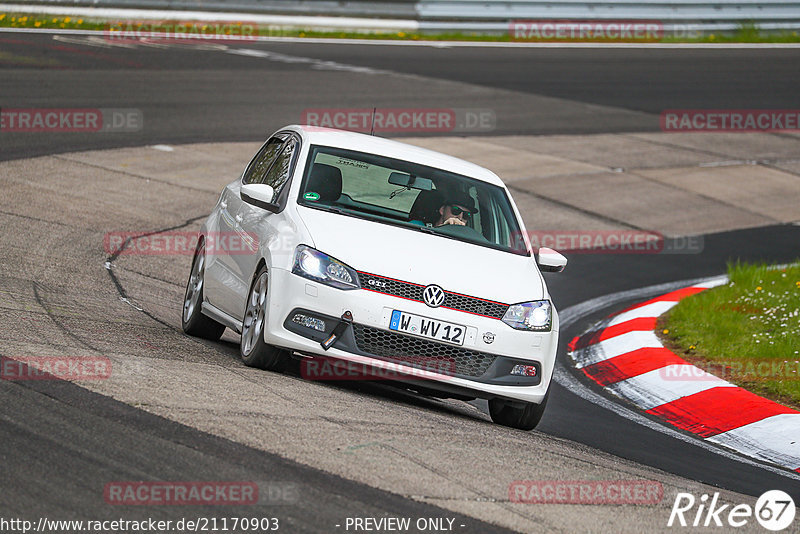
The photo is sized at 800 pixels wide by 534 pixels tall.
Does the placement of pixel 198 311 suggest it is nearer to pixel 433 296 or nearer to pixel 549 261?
pixel 433 296

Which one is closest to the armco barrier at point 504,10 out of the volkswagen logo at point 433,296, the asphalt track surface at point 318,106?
the asphalt track surface at point 318,106

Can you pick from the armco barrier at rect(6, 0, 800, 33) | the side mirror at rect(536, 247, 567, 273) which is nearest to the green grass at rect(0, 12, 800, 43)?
the armco barrier at rect(6, 0, 800, 33)

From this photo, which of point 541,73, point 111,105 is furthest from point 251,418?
point 541,73

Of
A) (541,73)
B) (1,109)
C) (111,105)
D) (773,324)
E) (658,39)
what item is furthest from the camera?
(658,39)

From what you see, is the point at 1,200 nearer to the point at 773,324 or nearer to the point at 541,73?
the point at 773,324

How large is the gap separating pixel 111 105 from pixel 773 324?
12.0m

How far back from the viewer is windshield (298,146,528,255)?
827cm

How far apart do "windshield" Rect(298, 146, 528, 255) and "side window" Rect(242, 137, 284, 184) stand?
0.60 m

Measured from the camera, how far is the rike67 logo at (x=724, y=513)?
5.72m

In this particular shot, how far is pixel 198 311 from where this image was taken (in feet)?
29.8

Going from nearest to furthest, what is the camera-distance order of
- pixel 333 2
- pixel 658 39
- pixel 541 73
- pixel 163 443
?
pixel 163 443 → pixel 541 73 → pixel 333 2 → pixel 658 39

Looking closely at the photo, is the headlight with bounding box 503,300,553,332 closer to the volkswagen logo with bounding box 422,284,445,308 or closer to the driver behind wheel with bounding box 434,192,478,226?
the volkswagen logo with bounding box 422,284,445,308

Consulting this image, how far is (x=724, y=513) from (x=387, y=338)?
2258 mm

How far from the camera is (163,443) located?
217 inches
